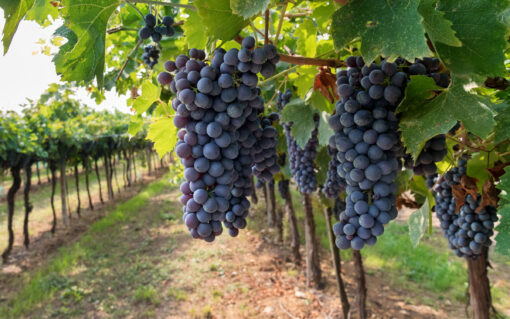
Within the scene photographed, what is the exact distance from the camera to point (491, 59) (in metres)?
0.78

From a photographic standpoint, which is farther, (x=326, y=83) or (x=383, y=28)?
(x=326, y=83)

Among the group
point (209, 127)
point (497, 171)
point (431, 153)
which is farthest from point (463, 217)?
point (209, 127)

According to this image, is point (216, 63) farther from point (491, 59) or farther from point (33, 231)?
point (33, 231)

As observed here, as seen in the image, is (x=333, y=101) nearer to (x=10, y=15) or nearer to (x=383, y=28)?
(x=383, y=28)

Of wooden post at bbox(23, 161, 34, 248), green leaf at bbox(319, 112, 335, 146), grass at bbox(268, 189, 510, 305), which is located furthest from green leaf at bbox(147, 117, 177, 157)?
wooden post at bbox(23, 161, 34, 248)

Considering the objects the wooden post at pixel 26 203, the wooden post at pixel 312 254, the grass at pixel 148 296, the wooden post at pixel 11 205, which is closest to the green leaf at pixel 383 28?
the wooden post at pixel 312 254

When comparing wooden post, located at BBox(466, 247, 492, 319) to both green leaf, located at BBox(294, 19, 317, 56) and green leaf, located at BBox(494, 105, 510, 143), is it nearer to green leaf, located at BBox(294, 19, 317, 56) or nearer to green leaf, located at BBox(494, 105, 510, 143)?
green leaf, located at BBox(494, 105, 510, 143)

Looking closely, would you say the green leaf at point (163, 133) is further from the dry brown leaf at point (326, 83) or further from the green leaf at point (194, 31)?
the dry brown leaf at point (326, 83)

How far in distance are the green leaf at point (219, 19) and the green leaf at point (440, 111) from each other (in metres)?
0.51

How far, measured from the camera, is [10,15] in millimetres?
1016

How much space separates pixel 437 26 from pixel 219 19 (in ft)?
1.80

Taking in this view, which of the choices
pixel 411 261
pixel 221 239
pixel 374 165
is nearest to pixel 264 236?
pixel 221 239

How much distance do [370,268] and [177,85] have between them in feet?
21.1

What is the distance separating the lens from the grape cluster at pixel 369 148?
0.90 metres
